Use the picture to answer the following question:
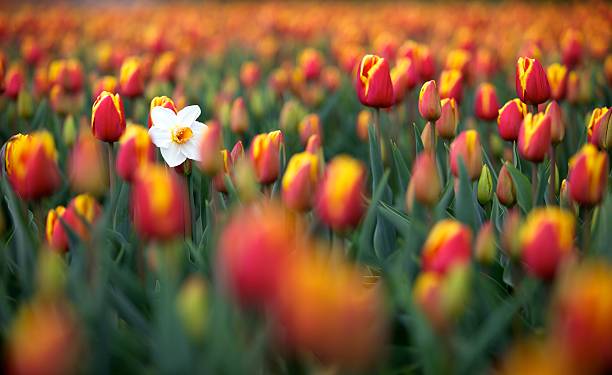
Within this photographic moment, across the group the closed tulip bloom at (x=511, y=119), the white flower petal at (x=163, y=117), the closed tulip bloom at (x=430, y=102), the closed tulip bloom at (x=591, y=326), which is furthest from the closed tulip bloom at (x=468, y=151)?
the closed tulip bloom at (x=591, y=326)

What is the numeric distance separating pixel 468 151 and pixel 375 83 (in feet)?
1.37

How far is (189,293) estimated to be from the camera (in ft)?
3.03

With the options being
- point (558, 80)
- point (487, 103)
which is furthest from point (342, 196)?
point (558, 80)

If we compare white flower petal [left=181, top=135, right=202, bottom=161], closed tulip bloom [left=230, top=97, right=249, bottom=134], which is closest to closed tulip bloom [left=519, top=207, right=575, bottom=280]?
white flower petal [left=181, top=135, right=202, bottom=161]

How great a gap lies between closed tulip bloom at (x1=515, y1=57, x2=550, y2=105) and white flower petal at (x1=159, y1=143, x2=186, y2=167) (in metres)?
1.13

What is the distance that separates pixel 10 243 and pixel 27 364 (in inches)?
39.2

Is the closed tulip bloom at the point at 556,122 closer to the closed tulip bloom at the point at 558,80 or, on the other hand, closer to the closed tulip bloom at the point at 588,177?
the closed tulip bloom at the point at 558,80

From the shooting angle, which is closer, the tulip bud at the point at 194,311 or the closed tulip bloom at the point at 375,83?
the tulip bud at the point at 194,311

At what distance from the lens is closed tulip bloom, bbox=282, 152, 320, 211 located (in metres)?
1.33

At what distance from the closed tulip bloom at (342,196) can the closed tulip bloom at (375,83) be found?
969 millimetres

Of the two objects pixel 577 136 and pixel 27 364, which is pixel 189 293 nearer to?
pixel 27 364

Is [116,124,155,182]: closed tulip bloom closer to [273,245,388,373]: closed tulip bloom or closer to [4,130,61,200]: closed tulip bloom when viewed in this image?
[4,130,61,200]: closed tulip bloom

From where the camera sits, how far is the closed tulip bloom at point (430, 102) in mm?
2100

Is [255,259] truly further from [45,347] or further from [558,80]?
[558,80]
